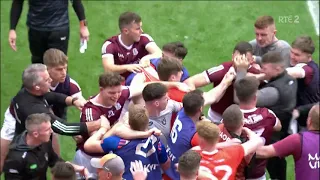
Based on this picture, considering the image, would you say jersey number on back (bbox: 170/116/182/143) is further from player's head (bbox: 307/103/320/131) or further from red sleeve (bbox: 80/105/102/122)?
player's head (bbox: 307/103/320/131)

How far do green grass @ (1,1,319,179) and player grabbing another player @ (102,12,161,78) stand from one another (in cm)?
187

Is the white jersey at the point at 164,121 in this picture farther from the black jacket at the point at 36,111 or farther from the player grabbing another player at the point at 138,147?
the black jacket at the point at 36,111

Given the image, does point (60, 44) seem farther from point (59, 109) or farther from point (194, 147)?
point (194, 147)

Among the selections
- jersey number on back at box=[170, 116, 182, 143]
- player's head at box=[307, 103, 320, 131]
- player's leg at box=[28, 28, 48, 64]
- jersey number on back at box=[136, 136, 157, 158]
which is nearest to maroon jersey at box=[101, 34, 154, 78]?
player's leg at box=[28, 28, 48, 64]

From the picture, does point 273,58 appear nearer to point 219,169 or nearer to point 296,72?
point 296,72

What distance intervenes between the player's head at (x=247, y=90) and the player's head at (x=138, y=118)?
1.03m

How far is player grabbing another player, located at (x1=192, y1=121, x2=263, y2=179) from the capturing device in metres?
5.41

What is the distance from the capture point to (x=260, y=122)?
6.18 metres

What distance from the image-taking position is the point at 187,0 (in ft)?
40.1

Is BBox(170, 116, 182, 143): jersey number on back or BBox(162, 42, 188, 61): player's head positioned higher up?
BBox(162, 42, 188, 61): player's head

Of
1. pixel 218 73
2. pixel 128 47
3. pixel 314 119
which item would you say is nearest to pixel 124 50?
pixel 128 47

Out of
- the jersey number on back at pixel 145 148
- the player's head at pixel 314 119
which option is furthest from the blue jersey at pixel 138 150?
the player's head at pixel 314 119

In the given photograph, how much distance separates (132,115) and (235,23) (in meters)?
6.23

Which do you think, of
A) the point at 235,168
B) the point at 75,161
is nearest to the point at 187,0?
the point at 75,161
